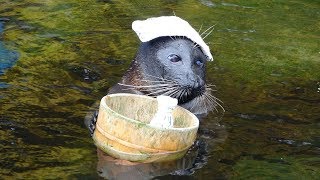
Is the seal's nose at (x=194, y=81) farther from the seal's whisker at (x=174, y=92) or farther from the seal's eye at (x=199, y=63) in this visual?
the seal's eye at (x=199, y=63)

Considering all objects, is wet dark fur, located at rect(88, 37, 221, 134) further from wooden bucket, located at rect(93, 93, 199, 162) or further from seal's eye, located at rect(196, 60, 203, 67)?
wooden bucket, located at rect(93, 93, 199, 162)

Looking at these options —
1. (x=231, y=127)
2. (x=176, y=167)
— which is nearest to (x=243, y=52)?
(x=231, y=127)

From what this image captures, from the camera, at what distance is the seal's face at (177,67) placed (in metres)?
6.39

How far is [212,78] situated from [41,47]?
2.12 metres

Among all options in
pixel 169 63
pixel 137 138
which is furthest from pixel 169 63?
pixel 137 138

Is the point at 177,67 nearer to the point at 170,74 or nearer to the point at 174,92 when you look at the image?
the point at 170,74

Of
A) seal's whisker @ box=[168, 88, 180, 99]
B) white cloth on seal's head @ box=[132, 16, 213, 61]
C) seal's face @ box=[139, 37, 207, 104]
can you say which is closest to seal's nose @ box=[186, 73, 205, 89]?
seal's face @ box=[139, 37, 207, 104]

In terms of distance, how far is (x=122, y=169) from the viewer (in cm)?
566

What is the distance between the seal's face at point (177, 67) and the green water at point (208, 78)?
22.9 inches

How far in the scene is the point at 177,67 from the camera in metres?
6.67

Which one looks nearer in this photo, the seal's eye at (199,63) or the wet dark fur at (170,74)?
the wet dark fur at (170,74)

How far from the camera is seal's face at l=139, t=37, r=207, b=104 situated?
639 cm

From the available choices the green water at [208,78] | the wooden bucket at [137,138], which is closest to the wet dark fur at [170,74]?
the green water at [208,78]

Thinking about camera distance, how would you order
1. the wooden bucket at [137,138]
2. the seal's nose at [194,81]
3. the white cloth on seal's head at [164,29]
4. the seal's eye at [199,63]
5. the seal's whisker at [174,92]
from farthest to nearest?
the seal's eye at [199,63] < the white cloth on seal's head at [164,29] < the seal's whisker at [174,92] < the seal's nose at [194,81] < the wooden bucket at [137,138]
